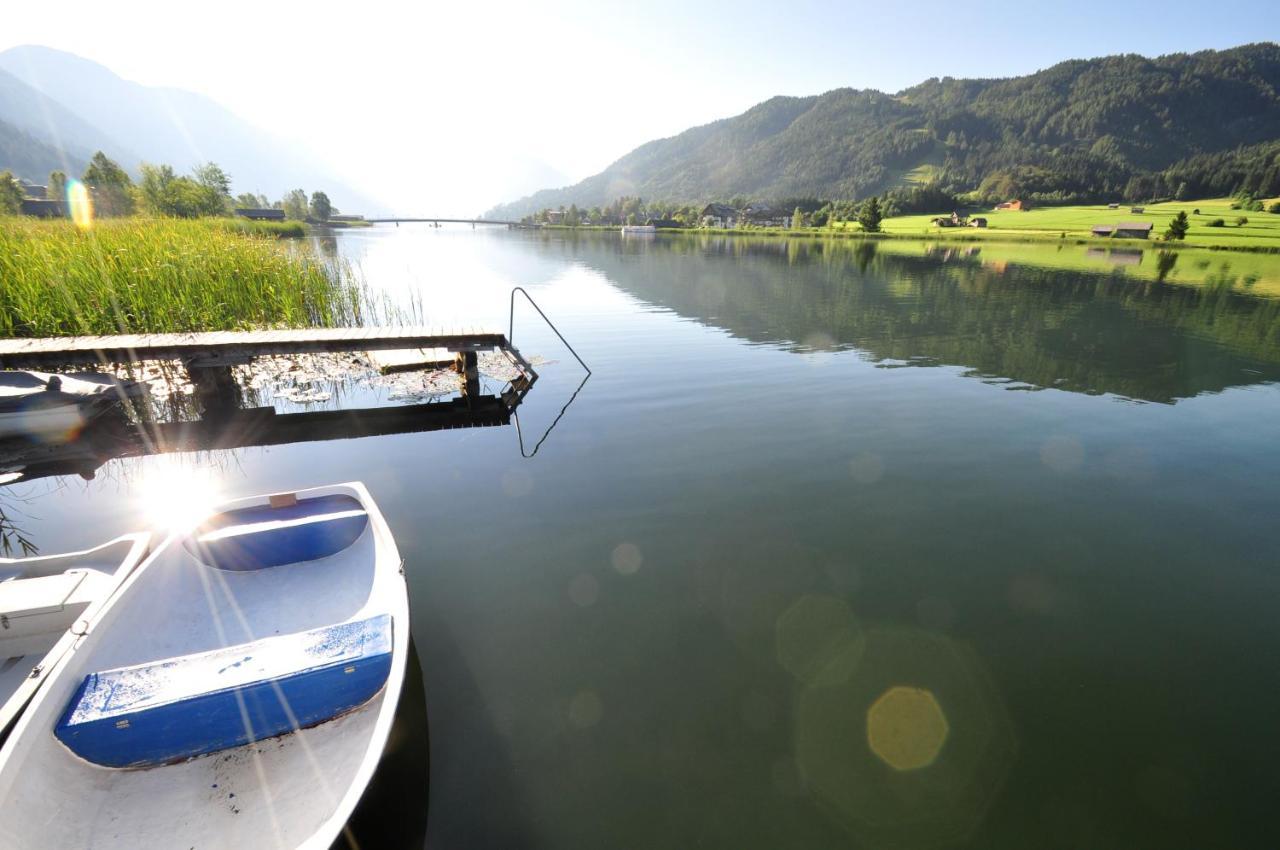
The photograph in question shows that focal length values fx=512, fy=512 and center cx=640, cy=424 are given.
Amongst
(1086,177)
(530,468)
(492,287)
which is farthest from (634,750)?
(1086,177)

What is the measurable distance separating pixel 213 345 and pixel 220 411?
7.08 feet

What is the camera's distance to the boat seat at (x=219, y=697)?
432 cm

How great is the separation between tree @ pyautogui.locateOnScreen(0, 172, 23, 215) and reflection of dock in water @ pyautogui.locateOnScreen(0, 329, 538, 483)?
90322mm

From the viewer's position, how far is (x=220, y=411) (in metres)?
15.2

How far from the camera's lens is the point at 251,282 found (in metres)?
20.3

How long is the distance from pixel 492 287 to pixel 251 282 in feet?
65.4

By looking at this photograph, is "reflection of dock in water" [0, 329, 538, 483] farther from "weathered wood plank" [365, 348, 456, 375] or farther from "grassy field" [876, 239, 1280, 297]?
"grassy field" [876, 239, 1280, 297]

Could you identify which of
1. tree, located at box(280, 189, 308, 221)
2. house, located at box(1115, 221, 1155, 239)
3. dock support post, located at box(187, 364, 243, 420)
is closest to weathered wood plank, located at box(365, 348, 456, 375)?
dock support post, located at box(187, 364, 243, 420)

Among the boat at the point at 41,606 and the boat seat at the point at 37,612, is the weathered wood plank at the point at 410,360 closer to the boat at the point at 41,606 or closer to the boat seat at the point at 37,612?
the boat at the point at 41,606

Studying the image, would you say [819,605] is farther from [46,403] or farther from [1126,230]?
[1126,230]

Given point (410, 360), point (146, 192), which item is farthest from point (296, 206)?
point (410, 360)

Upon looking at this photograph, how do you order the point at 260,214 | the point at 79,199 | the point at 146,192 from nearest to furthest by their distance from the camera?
the point at 146,192, the point at 79,199, the point at 260,214

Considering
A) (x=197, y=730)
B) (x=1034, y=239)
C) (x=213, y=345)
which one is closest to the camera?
(x=197, y=730)

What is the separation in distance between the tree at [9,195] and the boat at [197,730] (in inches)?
4087
